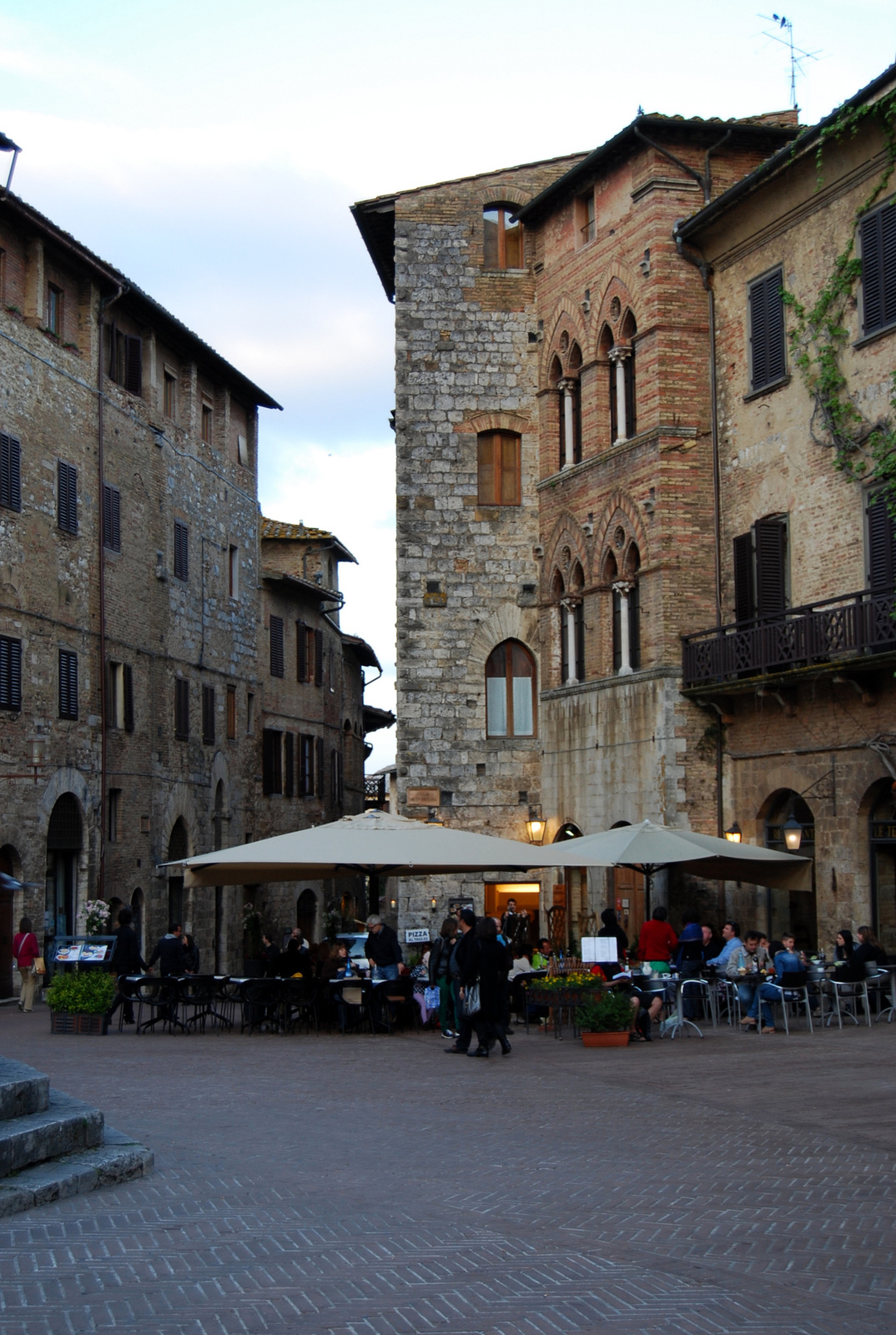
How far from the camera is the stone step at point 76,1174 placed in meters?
8.33

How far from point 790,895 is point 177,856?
15694 millimetres

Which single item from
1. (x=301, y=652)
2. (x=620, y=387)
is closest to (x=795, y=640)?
(x=620, y=387)

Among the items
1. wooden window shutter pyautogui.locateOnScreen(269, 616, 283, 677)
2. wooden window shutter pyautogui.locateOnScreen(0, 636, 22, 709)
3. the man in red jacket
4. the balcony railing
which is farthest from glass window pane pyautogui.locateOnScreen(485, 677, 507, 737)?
wooden window shutter pyautogui.locateOnScreen(269, 616, 283, 677)

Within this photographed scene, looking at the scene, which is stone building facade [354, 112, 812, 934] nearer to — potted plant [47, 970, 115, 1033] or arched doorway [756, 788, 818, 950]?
arched doorway [756, 788, 818, 950]

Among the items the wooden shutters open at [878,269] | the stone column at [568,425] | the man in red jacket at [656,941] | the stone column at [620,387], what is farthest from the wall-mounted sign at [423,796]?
the wooden shutters open at [878,269]

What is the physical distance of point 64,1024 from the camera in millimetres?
19766

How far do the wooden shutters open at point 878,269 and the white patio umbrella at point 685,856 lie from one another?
748 centimetres

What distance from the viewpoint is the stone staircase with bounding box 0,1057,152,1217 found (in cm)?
855

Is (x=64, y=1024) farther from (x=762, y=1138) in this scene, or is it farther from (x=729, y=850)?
(x=762, y=1138)

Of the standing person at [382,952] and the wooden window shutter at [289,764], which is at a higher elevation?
the wooden window shutter at [289,764]

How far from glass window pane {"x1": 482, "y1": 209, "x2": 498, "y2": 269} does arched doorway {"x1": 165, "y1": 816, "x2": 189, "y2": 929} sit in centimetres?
1361

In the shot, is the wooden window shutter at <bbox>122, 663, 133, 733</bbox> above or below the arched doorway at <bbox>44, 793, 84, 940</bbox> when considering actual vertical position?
above

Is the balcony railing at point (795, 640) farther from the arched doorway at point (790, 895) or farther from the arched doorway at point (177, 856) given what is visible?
the arched doorway at point (177, 856)

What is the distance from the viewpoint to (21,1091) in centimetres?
938
